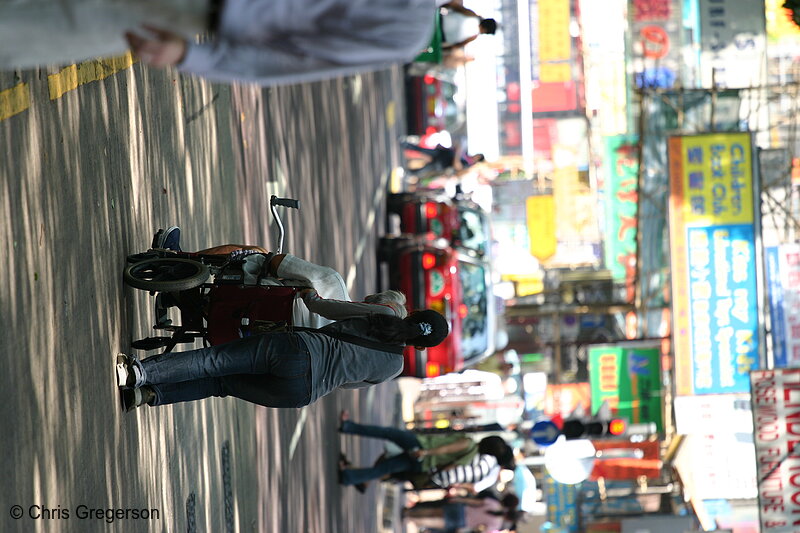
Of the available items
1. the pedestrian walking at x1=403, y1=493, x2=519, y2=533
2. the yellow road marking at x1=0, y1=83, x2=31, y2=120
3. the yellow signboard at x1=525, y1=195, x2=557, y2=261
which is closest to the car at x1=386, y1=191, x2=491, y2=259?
the pedestrian walking at x1=403, y1=493, x2=519, y2=533

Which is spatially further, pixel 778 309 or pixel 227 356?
pixel 778 309

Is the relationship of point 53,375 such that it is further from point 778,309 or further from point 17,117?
point 778,309

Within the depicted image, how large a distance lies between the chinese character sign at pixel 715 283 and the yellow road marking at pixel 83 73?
34.7 feet

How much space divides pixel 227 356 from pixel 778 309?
15.0 meters

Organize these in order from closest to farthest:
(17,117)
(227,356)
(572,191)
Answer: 1. (17,117)
2. (227,356)
3. (572,191)

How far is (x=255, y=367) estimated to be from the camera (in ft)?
23.0

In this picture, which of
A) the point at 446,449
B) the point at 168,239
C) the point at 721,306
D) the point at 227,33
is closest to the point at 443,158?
the point at 721,306

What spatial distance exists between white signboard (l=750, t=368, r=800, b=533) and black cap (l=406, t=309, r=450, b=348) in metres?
6.45

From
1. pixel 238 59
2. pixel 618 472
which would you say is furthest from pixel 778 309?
pixel 238 59

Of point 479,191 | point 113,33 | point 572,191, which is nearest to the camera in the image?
point 113,33

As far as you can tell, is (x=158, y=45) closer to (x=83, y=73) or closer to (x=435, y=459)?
(x=83, y=73)

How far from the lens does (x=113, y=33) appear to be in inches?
142

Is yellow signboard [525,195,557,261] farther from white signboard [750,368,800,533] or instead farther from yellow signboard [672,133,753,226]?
white signboard [750,368,800,533]
